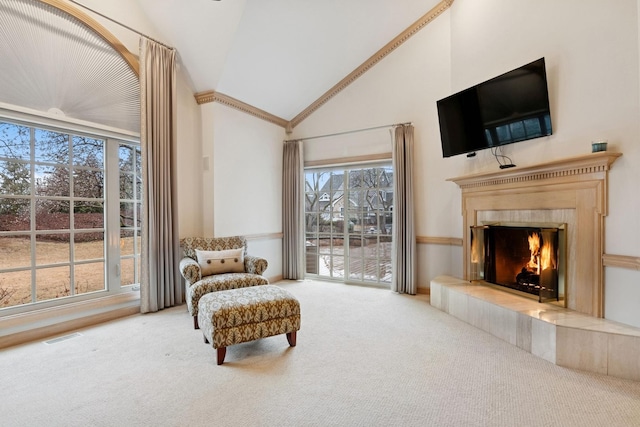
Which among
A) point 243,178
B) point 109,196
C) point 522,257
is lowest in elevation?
point 522,257

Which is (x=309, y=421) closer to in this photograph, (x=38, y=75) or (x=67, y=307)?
(x=67, y=307)

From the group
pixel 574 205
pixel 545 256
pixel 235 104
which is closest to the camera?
pixel 574 205

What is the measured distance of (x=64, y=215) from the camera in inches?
140

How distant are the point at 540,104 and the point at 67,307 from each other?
17.2ft

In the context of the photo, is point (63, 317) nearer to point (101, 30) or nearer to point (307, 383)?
point (307, 383)

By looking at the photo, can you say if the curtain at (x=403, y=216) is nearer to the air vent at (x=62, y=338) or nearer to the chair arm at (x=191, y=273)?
the chair arm at (x=191, y=273)

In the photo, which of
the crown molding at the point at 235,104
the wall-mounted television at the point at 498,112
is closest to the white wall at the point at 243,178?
the crown molding at the point at 235,104

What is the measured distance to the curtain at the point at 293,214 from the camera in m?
5.68

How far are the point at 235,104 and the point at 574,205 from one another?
438 cm

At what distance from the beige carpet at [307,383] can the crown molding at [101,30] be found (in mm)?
3042

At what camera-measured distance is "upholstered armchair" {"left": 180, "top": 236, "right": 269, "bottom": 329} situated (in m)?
3.37

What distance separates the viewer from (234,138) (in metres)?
4.91

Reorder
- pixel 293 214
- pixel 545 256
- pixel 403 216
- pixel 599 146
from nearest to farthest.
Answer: pixel 599 146 < pixel 545 256 < pixel 403 216 < pixel 293 214

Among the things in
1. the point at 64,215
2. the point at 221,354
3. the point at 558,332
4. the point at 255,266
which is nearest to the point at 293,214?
the point at 255,266
